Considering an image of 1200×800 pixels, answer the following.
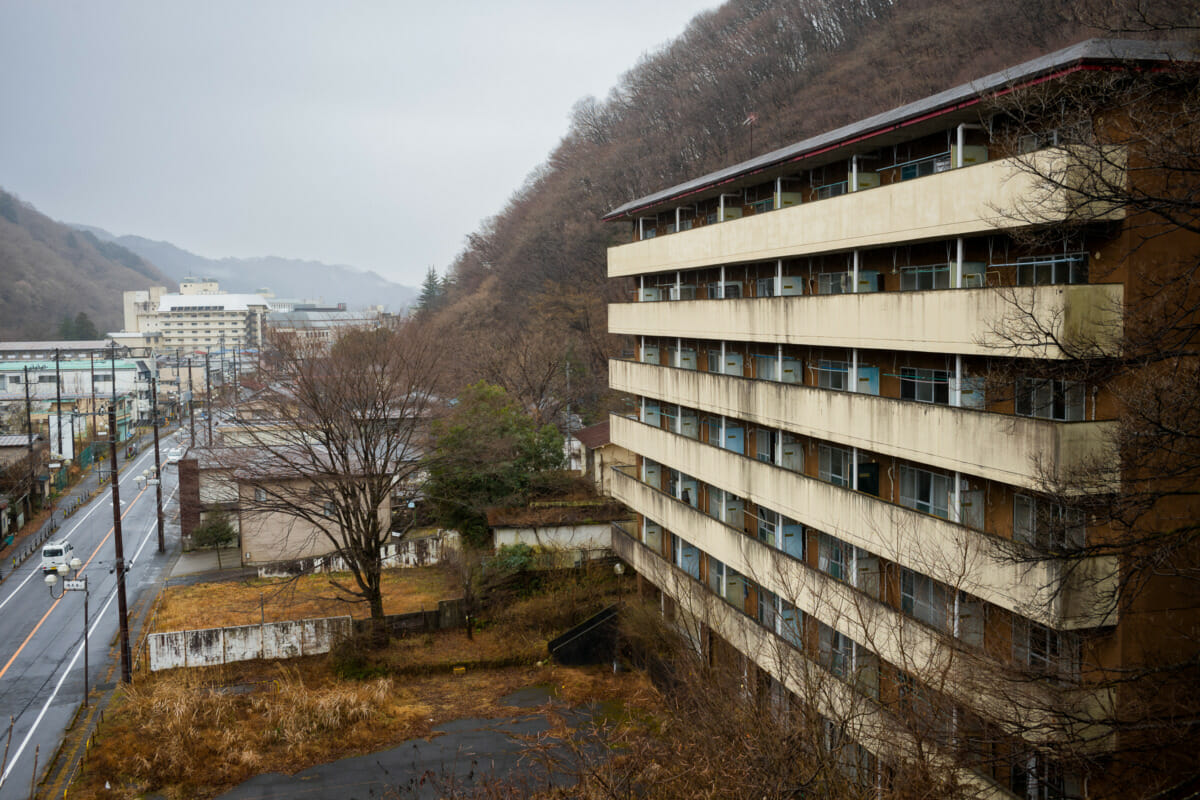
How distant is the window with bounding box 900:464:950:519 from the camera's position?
14.0m

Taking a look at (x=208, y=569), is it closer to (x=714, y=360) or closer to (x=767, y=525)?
(x=714, y=360)

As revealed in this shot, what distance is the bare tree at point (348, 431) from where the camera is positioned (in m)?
25.0

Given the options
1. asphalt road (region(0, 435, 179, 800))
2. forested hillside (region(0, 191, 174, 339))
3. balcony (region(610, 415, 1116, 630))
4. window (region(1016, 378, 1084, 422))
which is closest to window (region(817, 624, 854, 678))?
balcony (region(610, 415, 1116, 630))

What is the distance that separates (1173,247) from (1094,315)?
4.60 feet

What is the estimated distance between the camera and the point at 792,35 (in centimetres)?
6988

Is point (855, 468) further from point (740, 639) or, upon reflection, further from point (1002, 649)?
point (740, 639)

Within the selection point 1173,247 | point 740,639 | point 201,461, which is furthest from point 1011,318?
point 201,461

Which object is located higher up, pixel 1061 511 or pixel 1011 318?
pixel 1011 318

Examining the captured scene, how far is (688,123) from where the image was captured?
67.7 metres

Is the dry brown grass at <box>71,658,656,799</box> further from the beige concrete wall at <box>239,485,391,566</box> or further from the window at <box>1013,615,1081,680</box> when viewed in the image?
the window at <box>1013,615,1081,680</box>

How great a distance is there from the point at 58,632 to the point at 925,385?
1001 inches

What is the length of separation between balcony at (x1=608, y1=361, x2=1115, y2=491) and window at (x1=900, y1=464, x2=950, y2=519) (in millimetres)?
405

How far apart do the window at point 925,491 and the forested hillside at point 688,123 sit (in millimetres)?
27007

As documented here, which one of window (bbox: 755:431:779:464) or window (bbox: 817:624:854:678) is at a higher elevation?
window (bbox: 755:431:779:464)
